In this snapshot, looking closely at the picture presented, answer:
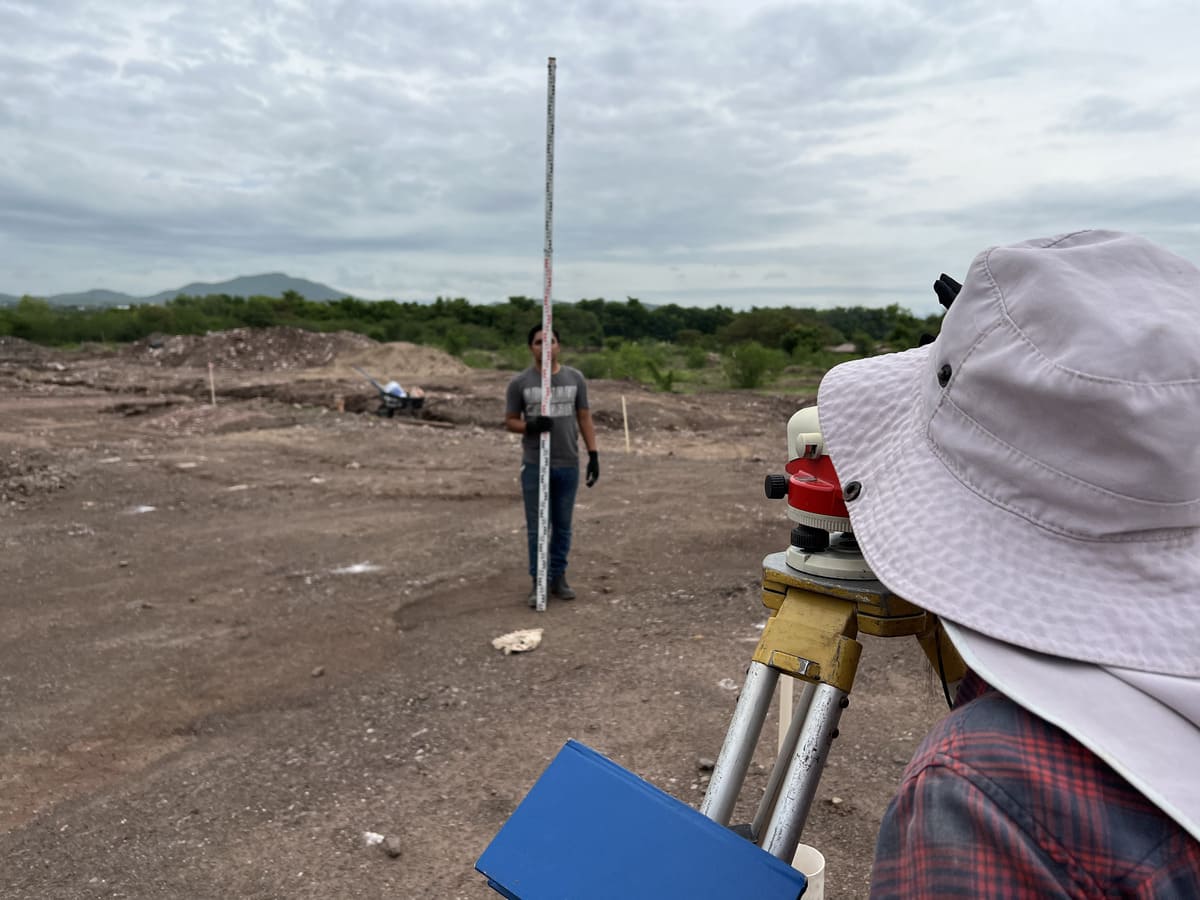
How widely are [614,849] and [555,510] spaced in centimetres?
448

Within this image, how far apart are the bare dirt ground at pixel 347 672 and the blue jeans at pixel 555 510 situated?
0.26 m

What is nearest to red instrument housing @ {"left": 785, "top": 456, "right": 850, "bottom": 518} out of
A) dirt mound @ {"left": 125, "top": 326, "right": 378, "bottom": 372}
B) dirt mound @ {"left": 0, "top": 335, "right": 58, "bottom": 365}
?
dirt mound @ {"left": 125, "top": 326, "right": 378, "bottom": 372}

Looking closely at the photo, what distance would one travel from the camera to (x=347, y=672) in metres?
4.40

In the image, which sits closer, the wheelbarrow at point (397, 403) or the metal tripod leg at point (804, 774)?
the metal tripod leg at point (804, 774)

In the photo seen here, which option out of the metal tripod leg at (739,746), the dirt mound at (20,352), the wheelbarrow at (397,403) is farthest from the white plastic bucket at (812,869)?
the dirt mound at (20,352)

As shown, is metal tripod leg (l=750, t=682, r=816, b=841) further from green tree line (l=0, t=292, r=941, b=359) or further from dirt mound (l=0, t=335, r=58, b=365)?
dirt mound (l=0, t=335, r=58, b=365)

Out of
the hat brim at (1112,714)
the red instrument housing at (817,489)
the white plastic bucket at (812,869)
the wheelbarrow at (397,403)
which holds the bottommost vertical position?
the wheelbarrow at (397,403)

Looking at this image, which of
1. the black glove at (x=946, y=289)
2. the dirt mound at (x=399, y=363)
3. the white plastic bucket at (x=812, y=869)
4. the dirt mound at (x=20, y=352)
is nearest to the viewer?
the black glove at (x=946, y=289)

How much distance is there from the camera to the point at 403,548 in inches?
260

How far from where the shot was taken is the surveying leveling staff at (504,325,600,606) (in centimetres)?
525

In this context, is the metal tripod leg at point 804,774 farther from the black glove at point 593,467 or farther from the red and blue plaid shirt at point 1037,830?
the black glove at point 593,467

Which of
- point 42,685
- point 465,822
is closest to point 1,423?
point 42,685

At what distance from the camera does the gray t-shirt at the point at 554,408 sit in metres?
5.21

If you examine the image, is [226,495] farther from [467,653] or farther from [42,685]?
[467,653]
